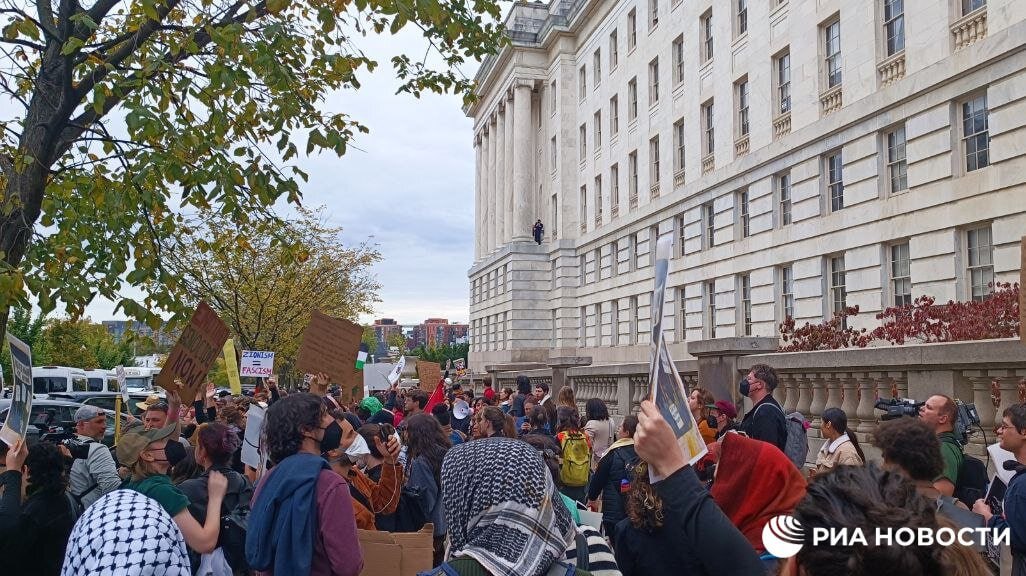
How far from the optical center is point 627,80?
3859 centimetres

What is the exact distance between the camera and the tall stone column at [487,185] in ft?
203

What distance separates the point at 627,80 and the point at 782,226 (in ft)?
50.7

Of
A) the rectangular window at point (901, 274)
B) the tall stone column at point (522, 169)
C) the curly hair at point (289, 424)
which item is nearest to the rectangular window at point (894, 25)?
the rectangular window at point (901, 274)

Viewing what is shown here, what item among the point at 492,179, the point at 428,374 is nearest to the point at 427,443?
the point at 428,374

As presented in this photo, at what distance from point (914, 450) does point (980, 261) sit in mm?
15224

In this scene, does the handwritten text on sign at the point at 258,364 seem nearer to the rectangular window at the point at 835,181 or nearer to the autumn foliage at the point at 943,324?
the autumn foliage at the point at 943,324

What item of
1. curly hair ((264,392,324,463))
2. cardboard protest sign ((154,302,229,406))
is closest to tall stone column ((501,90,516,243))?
cardboard protest sign ((154,302,229,406))

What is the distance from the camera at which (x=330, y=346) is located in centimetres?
1000

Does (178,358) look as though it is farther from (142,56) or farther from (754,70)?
(754,70)

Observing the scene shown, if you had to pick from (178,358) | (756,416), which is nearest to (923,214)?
(756,416)

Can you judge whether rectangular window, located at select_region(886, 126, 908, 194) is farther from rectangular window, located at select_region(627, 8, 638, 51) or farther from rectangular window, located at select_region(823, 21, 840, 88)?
rectangular window, located at select_region(627, 8, 638, 51)

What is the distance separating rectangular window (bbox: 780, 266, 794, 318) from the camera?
81.5 ft

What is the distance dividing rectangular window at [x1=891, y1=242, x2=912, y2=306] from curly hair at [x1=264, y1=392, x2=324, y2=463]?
1790 cm

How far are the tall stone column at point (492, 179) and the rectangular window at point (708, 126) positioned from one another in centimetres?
2957
